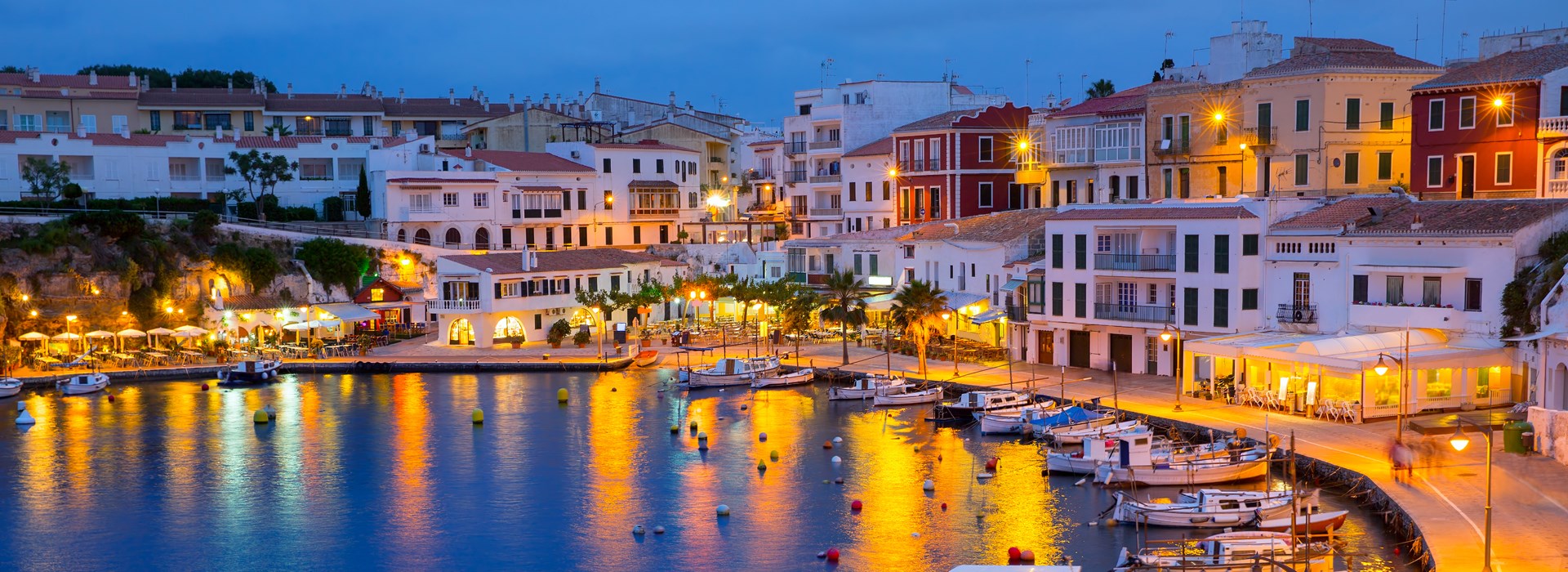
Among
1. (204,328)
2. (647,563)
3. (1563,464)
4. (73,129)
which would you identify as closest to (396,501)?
(647,563)

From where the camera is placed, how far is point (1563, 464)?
32.6m

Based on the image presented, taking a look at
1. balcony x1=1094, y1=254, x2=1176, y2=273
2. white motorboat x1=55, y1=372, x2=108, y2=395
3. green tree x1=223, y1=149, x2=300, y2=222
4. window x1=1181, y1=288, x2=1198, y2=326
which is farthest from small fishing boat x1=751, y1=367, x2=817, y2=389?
green tree x1=223, y1=149, x2=300, y2=222

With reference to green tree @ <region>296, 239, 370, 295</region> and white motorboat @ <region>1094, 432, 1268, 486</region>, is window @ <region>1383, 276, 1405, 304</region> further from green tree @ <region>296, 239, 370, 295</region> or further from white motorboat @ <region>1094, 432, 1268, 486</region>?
green tree @ <region>296, 239, 370, 295</region>

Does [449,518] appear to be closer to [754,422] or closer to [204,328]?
[754,422]

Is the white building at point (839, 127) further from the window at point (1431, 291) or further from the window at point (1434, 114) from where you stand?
the window at point (1431, 291)

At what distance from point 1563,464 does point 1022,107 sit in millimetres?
44147

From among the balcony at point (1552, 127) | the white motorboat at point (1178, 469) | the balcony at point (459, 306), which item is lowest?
the white motorboat at point (1178, 469)

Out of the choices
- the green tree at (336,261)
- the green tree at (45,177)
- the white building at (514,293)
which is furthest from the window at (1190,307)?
the green tree at (45,177)

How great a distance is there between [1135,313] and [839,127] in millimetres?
36466

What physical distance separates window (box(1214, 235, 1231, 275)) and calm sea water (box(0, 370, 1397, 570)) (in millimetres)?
10049

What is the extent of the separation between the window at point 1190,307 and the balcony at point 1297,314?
271cm

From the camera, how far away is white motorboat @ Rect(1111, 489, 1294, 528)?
31872 millimetres

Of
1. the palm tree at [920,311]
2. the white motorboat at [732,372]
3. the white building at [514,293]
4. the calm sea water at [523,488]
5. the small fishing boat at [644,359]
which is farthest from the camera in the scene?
the white building at [514,293]

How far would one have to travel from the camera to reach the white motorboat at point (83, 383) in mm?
56031
